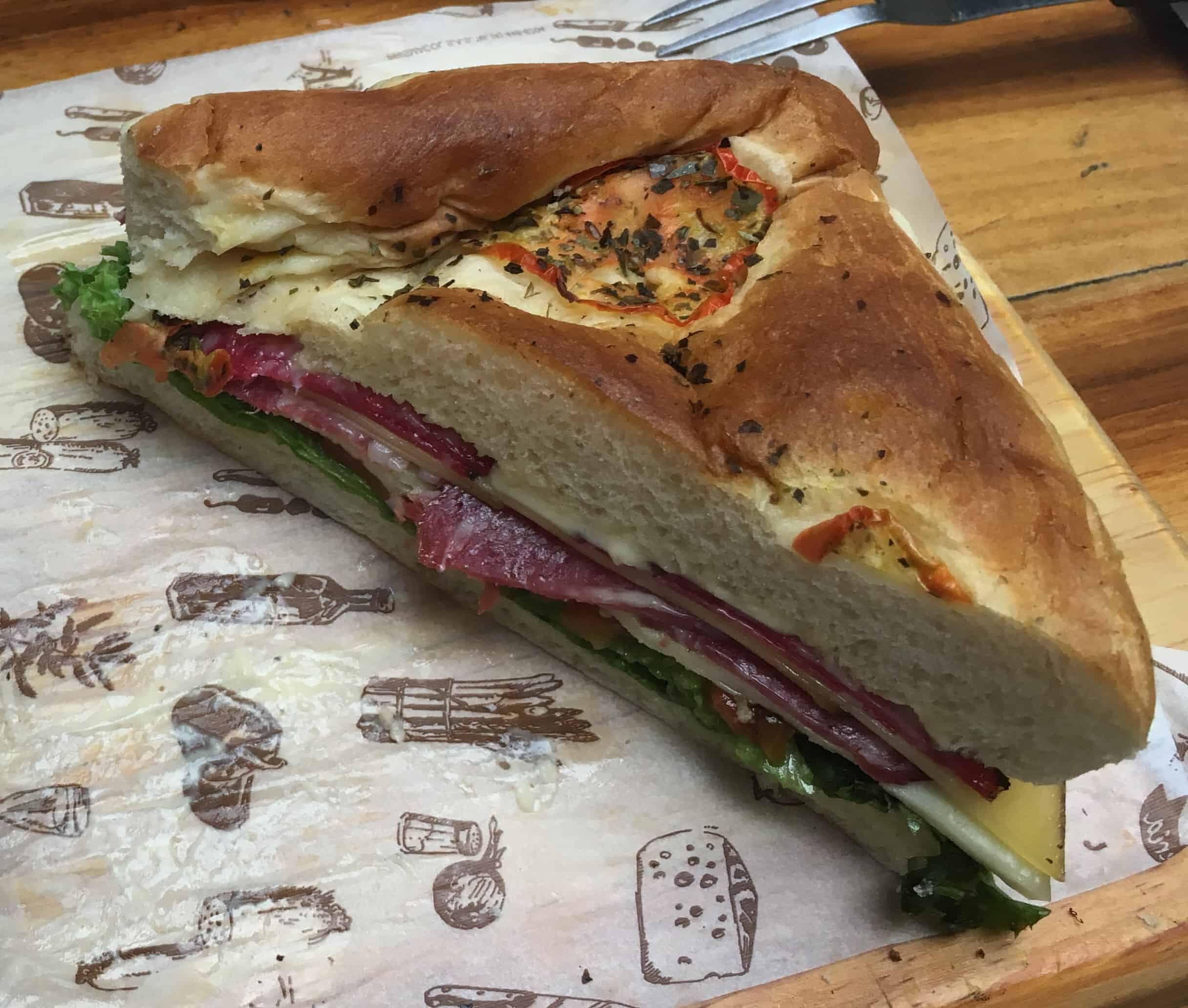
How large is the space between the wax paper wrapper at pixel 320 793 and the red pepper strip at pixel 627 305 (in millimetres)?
827

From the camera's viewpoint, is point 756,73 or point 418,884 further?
point 756,73

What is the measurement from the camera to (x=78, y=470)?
88.4 inches

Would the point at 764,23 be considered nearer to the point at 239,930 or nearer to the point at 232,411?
the point at 232,411

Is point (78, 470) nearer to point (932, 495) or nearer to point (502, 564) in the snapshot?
point (502, 564)

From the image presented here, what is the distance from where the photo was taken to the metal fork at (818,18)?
301cm

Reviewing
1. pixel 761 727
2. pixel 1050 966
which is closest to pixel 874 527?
pixel 761 727

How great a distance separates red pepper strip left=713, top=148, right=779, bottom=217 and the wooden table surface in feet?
3.95

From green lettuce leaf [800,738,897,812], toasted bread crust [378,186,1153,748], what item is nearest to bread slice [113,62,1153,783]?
toasted bread crust [378,186,1153,748]

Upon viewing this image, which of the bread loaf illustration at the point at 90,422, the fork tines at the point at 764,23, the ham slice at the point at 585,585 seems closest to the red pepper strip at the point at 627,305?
the ham slice at the point at 585,585

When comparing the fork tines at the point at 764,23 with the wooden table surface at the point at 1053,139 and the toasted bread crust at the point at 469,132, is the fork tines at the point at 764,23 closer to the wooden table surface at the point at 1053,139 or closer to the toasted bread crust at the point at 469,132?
the wooden table surface at the point at 1053,139

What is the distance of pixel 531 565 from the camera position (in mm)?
2006

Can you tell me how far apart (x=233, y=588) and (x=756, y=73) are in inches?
71.1

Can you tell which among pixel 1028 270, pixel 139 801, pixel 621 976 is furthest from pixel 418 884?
pixel 1028 270

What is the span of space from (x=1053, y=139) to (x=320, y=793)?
3.27 m
